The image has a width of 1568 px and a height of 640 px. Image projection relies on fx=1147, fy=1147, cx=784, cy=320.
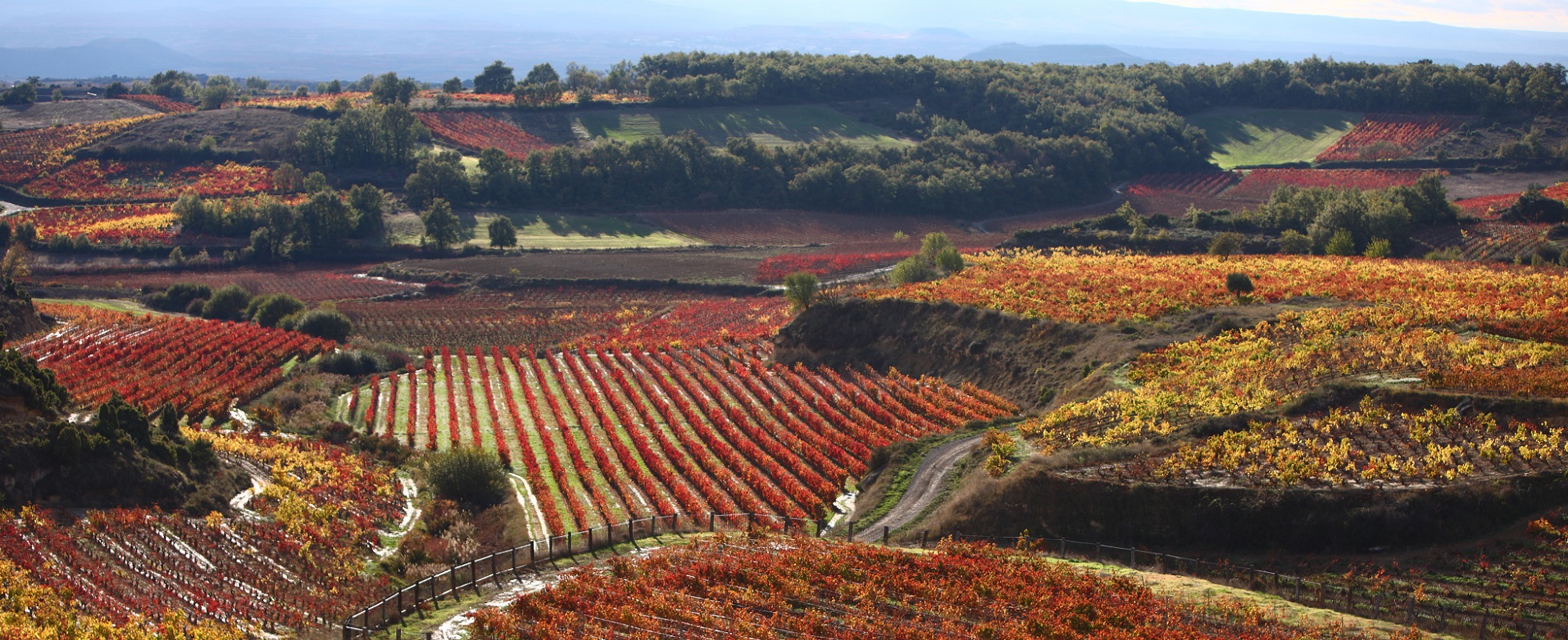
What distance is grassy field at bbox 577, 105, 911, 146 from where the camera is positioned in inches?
5876

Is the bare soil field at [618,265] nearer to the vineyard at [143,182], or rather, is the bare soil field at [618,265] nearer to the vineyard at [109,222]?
the vineyard at [109,222]

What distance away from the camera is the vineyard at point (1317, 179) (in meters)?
126

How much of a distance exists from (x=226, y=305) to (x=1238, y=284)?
64757 mm

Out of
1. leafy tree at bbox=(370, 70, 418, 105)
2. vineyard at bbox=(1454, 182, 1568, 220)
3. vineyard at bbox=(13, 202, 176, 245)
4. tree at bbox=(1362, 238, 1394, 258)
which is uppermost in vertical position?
leafy tree at bbox=(370, 70, 418, 105)

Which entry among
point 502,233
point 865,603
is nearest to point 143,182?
point 502,233

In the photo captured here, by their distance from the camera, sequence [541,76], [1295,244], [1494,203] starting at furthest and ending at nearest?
[541,76]
[1494,203]
[1295,244]

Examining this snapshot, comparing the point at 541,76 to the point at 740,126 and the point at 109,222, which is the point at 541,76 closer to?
the point at 740,126

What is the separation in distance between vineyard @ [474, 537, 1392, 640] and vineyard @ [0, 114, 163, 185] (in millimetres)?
124491

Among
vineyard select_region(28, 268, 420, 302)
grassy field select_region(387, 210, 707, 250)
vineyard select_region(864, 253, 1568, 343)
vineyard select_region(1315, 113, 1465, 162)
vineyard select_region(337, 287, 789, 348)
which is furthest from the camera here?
vineyard select_region(1315, 113, 1465, 162)

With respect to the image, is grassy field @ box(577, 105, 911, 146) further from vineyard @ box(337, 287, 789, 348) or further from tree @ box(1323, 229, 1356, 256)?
tree @ box(1323, 229, 1356, 256)

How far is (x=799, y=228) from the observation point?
122375 millimetres

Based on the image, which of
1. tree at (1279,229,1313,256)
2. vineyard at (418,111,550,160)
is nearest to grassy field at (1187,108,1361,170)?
tree at (1279,229,1313,256)

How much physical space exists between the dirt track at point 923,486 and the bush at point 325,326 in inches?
1749

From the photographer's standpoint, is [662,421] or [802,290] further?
[802,290]
